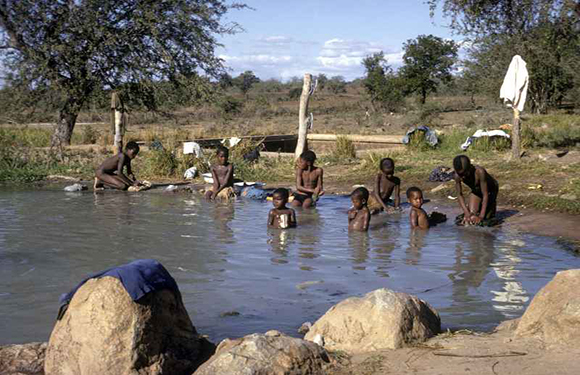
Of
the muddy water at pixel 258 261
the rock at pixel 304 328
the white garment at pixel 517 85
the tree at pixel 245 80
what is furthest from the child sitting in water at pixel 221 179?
the tree at pixel 245 80

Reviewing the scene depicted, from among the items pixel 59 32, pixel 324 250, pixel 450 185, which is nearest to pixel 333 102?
pixel 59 32

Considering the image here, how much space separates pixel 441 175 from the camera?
45.5 feet

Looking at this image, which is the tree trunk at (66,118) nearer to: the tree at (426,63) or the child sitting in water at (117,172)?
the child sitting in water at (117,172)

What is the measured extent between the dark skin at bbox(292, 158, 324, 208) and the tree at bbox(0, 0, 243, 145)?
8734 mm

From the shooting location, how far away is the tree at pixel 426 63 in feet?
140

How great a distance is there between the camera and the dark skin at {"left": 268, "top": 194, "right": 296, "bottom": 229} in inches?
415

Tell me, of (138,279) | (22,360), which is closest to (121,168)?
(22,360)

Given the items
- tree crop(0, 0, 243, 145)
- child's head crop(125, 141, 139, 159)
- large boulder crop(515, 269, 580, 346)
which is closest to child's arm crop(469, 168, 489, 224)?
large boulder crop(515, 269, 580, 346)

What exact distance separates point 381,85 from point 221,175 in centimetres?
3288

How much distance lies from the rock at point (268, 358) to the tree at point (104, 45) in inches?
618

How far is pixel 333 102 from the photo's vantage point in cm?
6256

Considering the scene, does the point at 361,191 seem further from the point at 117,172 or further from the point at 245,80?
the point at 245,80

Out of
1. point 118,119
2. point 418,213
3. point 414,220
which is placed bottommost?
point 414,220

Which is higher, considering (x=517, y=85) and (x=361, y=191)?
(x=517, y=85)
